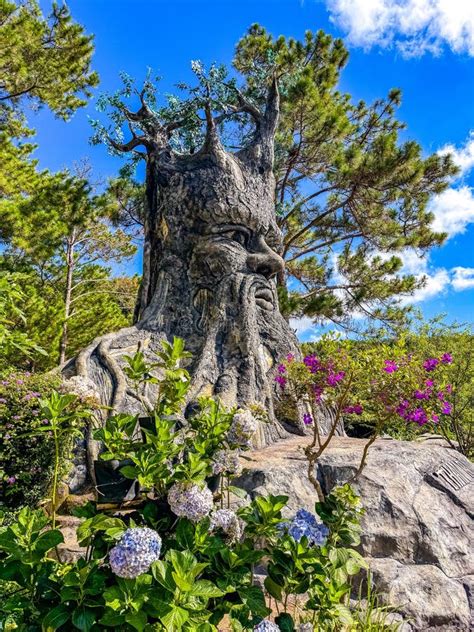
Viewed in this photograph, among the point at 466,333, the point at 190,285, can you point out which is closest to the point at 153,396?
the point at 190,285

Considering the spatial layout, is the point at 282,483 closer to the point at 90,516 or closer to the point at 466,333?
the point at 90,516

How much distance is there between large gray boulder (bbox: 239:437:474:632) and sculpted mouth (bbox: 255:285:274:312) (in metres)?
2.38

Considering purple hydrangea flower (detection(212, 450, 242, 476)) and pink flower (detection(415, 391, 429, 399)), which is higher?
pink flower (detection(415, 391, 429, 399))

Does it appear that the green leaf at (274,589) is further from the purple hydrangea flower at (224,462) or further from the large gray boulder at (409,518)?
the large gray boulder at (409,518)

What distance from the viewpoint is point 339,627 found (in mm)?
1795

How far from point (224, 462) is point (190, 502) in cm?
40

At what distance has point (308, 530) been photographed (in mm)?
1538

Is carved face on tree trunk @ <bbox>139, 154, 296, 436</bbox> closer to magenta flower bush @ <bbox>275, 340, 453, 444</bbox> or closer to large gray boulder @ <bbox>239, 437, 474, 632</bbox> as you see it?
large gray boulder @ <bbox>239, 437, 474, 632</bbox>

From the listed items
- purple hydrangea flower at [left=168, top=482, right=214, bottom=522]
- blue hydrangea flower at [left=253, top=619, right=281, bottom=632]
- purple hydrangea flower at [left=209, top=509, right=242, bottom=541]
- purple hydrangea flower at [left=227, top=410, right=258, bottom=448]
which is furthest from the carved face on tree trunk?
blue hydrangea flower at [left=253, top=619, right=281, bottom=632]

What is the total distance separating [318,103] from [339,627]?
904 centimetres

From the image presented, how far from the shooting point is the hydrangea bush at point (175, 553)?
3.83ft

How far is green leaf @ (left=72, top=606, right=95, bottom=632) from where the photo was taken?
115 cm

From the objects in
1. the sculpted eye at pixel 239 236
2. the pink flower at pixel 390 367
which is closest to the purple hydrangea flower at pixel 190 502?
the pink flower at pixel 390 367

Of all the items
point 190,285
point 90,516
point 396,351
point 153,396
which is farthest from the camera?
point 190,285
